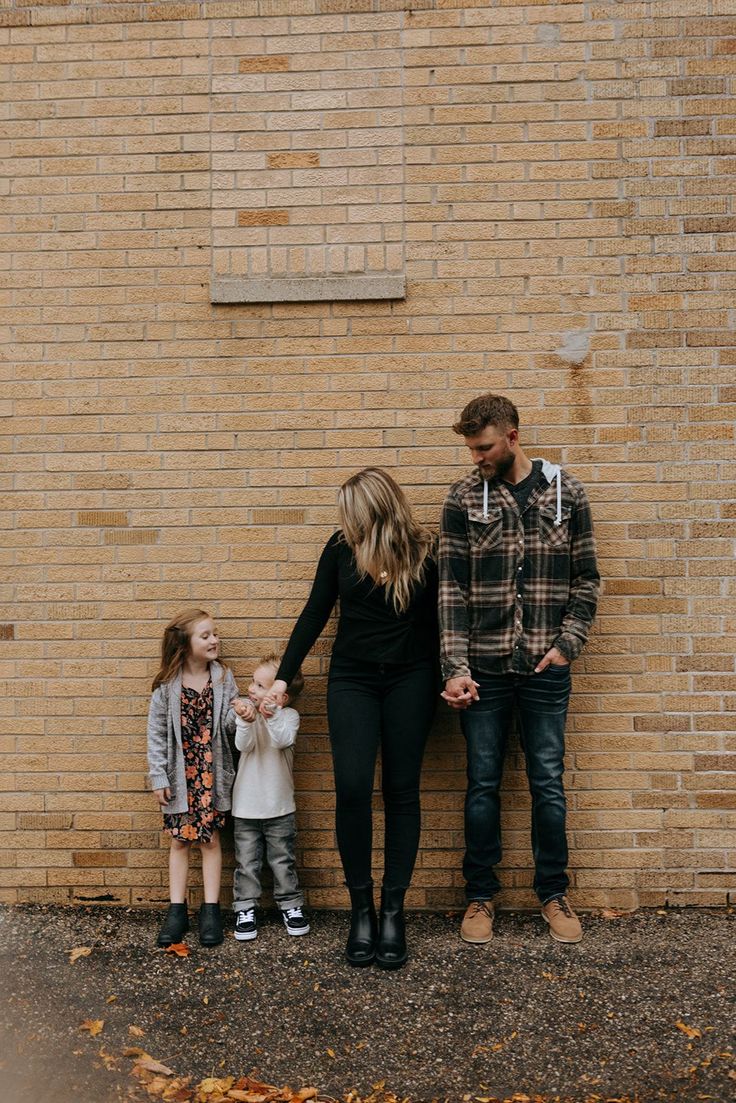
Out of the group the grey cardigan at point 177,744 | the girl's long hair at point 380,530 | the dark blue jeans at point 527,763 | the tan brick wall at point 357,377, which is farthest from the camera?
the tan brick wall at point 357,377

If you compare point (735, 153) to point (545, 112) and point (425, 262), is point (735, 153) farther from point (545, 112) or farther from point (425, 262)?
point (425, 262)

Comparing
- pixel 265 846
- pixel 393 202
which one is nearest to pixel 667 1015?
pixel 265 846

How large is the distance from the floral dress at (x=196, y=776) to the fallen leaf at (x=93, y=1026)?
863 mm

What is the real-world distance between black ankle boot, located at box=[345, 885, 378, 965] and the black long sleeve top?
953mm

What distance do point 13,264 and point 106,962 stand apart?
10.3 ft

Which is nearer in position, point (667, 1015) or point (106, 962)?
point (667, 1015)

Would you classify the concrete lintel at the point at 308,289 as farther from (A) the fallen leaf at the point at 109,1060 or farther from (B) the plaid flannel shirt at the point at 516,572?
(A) the fallen leaf at the point at 109,1060

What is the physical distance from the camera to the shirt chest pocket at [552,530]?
403cm

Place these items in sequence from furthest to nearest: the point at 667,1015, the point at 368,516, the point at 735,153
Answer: the point at 735,153 → the point at 368,516 → the point at 667,1015

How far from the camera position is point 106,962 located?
399cm

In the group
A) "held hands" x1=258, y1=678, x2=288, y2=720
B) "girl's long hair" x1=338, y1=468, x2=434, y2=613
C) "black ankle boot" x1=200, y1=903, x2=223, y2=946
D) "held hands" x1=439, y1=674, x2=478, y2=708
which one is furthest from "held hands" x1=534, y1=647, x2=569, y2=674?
"black ankle boot" x1=200, y1=903, x2=223, y2=946

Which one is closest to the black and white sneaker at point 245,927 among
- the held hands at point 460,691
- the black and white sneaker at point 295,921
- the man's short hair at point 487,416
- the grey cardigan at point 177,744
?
the black and white sneaker at point 295,921

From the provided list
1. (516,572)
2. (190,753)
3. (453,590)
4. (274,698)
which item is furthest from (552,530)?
(190,753)

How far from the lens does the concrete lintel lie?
4344 millimetres
